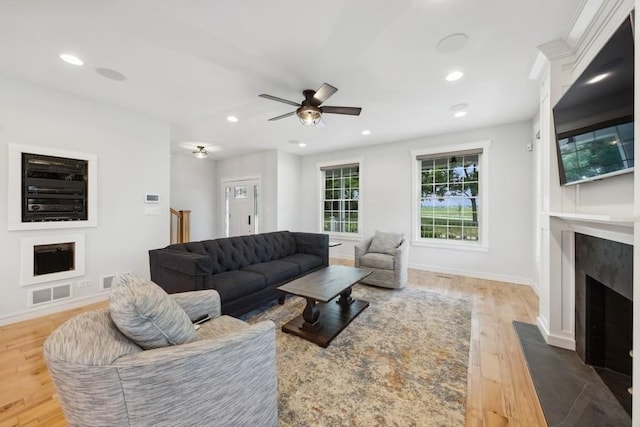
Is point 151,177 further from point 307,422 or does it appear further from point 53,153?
point 307,422

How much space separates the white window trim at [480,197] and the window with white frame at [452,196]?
14 millimetres

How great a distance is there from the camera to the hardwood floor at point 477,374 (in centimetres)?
151

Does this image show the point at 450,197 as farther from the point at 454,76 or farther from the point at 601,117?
Result: the point at 601,117

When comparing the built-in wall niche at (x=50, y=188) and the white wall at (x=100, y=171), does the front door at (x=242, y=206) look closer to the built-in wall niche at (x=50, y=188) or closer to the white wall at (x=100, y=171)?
the white wall at (x=100, y=171)

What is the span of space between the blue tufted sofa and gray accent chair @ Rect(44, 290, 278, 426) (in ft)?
4.14

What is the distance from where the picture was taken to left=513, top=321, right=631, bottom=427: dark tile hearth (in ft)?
4.76

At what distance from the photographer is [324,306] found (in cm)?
295

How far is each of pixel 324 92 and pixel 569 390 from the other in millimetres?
2987

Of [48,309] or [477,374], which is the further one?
[48,309]

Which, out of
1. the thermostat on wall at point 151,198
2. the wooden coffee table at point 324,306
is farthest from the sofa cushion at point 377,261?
the thermostat on wall at point 151,198

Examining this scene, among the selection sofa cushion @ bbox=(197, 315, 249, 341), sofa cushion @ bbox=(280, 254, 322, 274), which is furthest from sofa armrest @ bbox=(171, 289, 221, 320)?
sofa cushion @ bbox=(280, 254, 322, 274)

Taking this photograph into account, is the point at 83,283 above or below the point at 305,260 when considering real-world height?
below

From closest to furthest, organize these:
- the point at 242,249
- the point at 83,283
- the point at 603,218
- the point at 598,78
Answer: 1. the point at 603,218
2. the point at 598,78
3. the point at 83,283
4. the point at 242,249

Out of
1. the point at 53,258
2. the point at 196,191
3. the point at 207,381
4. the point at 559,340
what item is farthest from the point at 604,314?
the point at 196,191
